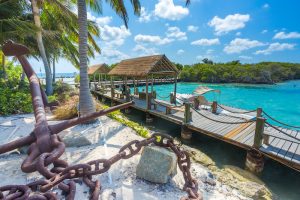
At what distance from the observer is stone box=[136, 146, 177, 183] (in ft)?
10.5

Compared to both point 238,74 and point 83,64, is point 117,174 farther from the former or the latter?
point 238,74

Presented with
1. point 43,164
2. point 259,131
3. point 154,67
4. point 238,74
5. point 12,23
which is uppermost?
point 12,23

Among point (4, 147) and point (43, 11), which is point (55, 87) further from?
point (4, 147)

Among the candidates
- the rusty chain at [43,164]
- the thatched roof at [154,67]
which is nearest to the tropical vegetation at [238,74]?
the thatched roof at [154,67]

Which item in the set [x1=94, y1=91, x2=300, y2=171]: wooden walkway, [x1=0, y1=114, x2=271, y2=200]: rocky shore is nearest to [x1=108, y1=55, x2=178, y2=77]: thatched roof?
[x1=94, y1=91, x2=300, y2=171]: wooden walkway

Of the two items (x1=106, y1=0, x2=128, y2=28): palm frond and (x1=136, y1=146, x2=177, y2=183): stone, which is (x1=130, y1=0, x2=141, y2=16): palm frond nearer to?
(x1=106, y1=0, x2=128, y2=28): palm frond

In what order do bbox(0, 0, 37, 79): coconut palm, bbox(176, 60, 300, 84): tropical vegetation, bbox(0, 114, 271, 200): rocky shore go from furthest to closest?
bbox(176, 60, 300, 84): tropical vegetation → bbox(0, 0, 37, 79): coconut palm → bbox(0, 114, 271, 200): rocky shore

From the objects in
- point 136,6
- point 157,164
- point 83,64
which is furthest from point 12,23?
point 157,164

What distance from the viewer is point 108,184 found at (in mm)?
3330

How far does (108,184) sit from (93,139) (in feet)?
9.85

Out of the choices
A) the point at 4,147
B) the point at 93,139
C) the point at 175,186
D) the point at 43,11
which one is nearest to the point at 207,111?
the point at 93,139

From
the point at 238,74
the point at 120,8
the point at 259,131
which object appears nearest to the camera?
the point at 259,131

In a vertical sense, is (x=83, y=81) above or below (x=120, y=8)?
below

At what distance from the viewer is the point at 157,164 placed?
3207 mm
